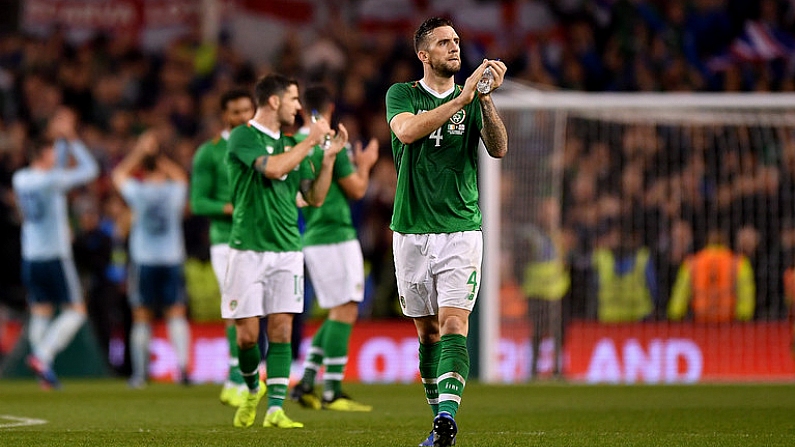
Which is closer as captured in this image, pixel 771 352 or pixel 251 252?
pixel 251 252

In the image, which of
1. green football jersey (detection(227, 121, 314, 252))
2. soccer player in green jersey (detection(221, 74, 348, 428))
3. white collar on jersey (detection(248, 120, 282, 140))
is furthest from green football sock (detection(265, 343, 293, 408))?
white collar on jersey (detection(248, 120, 282, 140))

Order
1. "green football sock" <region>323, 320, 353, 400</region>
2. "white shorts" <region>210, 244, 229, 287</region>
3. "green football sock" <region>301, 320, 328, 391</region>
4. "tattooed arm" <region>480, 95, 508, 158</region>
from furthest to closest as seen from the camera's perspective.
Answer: "white shorts" <region>210, 244, 229, 287</region>, "green football sock" <region>301, 320, 328, 391</region>, "green football sock" <region>323, 320, 353, 400</region>, "tattooed arm" <region>480, 95, 508, 158</region>

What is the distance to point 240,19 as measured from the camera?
2366 centimetres

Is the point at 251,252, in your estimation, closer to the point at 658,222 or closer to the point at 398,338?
the point at 398,338

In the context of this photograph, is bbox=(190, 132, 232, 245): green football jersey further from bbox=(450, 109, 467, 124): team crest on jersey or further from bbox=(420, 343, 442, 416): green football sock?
bbox=(450, 109, 467, 124): team crest on jersey

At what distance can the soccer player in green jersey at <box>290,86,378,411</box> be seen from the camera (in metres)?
11.2

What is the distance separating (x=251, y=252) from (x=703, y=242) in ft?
28.7

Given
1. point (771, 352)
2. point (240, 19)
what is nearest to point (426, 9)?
point (240, 19)

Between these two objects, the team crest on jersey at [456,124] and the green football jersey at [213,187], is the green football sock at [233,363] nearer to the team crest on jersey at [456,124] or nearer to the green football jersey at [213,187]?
the green football jersey at [213,187]

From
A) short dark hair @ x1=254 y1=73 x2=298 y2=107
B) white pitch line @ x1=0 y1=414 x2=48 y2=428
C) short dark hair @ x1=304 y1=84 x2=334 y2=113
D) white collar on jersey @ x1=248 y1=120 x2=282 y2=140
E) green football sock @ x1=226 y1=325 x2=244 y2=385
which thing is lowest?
white pitch line @ x1=0 y1=414 x2=48 y2=428

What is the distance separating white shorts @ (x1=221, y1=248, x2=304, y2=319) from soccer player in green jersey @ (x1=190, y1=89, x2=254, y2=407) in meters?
2.50

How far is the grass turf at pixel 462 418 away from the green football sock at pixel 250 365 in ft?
0.89

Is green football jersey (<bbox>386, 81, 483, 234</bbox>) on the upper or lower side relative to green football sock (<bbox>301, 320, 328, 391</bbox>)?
upper

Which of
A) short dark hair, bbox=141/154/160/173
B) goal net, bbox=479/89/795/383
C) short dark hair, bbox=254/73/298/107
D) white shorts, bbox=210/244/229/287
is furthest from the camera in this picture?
goal net, bbox=479/89/795/383
